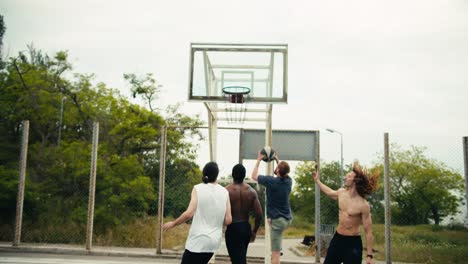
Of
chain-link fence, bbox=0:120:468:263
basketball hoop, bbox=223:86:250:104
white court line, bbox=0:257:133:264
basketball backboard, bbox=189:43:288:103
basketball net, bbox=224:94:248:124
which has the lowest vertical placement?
white court line, bbox=0:257:133:264

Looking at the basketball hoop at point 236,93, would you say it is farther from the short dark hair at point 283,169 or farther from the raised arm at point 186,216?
the raised arm at point 186,216

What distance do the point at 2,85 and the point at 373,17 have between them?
1586cm

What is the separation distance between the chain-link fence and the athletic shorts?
2.99 m

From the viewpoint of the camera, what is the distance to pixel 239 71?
9547 mm

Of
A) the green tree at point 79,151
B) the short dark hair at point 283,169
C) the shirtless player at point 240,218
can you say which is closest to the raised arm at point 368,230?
the shirtless player at point 240,218

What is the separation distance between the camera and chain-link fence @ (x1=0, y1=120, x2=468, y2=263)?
33.7 feet

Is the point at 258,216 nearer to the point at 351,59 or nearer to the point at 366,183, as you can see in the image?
the point at 366,183

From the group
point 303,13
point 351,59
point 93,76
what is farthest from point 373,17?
point 93,76

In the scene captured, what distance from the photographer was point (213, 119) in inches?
401

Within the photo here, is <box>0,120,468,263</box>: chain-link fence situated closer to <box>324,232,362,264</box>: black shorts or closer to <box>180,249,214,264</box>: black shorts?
<box>324,232,362,264</box>: black shorts

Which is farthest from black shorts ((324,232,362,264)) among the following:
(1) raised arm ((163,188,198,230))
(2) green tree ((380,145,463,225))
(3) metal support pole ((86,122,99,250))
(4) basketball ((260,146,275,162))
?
(3) metal support pole ((86,122,99,250))

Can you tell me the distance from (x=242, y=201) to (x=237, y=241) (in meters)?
0.58

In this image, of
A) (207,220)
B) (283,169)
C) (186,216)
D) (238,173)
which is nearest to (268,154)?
(283,169)

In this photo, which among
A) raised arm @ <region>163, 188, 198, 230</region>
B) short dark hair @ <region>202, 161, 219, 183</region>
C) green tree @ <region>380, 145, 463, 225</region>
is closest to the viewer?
raised arm @ <region>163, 188, 198, 230</region>
